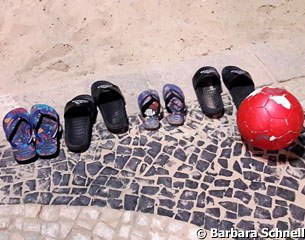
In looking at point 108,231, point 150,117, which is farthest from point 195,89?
point 108,231

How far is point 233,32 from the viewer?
4207 millimetres

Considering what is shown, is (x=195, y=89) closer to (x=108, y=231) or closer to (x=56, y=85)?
(x=56, y=85)

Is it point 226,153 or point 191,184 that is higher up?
point 226,153

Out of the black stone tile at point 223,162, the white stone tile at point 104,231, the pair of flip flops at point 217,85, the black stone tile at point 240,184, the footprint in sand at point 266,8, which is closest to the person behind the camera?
the white stone tile at point 104,231

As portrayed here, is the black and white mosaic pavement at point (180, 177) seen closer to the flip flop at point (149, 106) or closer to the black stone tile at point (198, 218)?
the black stone tile at point (198, 218)

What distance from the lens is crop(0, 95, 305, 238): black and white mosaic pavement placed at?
300cm

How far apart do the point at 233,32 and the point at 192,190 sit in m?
1.69

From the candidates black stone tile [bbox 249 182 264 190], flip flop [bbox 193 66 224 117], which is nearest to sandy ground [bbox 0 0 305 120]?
flip flop [bbox 193 66 224 117]

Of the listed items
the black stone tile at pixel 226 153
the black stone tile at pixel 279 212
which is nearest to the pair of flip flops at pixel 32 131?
the black stone tile at pixel 226 153

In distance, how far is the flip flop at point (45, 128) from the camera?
3.35m

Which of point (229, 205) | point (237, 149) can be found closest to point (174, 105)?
point (237, 149)

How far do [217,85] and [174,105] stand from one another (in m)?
0.39

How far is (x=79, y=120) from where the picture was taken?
351 centimetres

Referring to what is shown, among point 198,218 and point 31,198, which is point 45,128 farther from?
point 198,218
